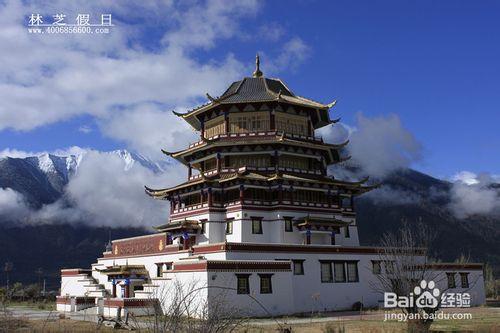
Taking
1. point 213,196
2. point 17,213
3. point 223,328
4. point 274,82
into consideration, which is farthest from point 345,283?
point 17,213

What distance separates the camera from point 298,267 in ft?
124

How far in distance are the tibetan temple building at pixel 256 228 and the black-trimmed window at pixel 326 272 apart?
0.08m

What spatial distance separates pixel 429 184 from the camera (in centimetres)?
17362

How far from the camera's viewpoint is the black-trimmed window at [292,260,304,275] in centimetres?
3753

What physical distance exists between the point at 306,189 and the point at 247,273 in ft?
42.7

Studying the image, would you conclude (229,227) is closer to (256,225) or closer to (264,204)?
(256,225)

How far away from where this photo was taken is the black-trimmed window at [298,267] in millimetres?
37531

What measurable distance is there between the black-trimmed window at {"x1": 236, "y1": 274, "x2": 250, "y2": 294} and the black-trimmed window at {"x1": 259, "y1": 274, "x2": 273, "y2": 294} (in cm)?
102

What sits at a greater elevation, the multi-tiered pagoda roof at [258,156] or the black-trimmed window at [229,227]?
the multi-tiered pagoda roof at [258,156]

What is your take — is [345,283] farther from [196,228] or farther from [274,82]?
[274,82]

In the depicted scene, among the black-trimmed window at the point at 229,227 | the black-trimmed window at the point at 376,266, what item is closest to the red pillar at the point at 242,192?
the black-trimmed window at the point at 229,227

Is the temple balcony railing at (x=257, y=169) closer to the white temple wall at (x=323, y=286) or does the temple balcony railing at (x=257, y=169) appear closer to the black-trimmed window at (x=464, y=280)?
the white temple wall at (x=323, y=286)

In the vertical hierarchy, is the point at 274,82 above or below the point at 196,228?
above

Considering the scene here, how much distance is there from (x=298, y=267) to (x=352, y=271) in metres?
4.99
